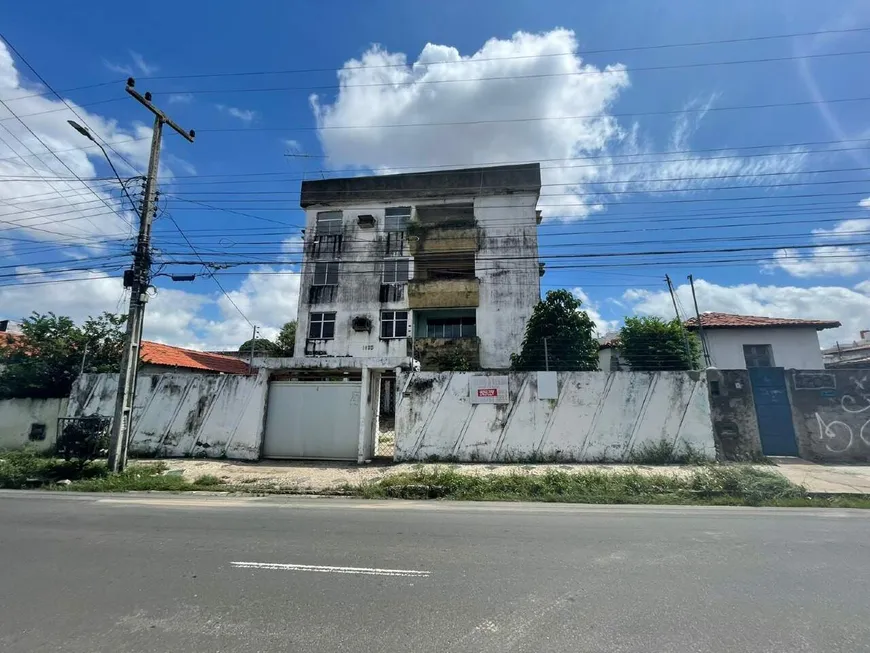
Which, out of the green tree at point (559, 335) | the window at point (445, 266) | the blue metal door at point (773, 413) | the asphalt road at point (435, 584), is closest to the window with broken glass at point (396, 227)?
the window at point (445, 266)

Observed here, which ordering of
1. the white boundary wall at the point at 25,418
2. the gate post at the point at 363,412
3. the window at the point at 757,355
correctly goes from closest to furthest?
1. the gate post at the point at 363,412
2. the white boundary wall at the point at 25,418
3. the window at the point at 757,355

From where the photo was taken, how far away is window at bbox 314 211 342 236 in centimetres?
2833

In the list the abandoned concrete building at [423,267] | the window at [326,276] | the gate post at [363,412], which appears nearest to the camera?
the gate post at [363,412]

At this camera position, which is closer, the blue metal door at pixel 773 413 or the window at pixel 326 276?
the blue metal door at pixel 773 413

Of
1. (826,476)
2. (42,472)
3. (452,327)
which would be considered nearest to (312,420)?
(42,472)

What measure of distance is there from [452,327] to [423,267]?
421cm

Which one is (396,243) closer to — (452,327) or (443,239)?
(443,239)

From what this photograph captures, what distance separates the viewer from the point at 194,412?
45.4 ft

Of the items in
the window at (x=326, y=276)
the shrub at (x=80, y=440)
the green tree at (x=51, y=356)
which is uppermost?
the window at (x=326, y=276)

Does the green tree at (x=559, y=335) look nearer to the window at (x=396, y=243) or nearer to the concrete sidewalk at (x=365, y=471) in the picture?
the concrete sidewalk at (x=365, y=471)

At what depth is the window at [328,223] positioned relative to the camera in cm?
2833

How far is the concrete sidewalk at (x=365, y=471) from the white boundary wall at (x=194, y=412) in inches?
25.3

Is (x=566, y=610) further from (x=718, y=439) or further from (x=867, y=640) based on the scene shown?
(x=718, y=439)

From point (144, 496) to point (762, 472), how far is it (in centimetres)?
1355
